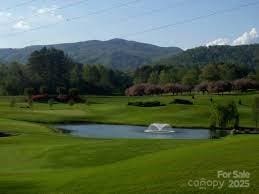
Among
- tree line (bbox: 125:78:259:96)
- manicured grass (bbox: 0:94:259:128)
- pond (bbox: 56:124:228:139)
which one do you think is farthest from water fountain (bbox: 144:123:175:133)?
tree line (bbox: 125:78:259:96)

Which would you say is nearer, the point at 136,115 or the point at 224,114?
the point at 224,114

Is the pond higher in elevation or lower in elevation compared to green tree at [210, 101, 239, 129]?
lower

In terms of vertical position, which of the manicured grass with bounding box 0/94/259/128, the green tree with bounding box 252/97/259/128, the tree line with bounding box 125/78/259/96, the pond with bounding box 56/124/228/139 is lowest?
the pond with bounding box 56/124/228/139

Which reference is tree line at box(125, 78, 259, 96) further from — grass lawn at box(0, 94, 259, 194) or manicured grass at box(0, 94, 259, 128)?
grass lawn at box(0, 94, 259, 194)

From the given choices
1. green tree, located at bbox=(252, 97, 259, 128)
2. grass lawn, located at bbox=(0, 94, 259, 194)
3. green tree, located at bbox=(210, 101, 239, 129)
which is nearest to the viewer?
grass lawn, located at bbox=(0, 94, 259, 194)

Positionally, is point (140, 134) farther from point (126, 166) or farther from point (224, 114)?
point (126, 166)

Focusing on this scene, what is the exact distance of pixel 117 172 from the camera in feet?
79.1

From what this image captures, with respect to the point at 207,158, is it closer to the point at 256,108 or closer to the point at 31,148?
the point at 31,148

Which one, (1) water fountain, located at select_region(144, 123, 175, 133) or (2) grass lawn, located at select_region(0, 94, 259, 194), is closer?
(2) grass lawn, located at select_region(0, 94, 259, 194)

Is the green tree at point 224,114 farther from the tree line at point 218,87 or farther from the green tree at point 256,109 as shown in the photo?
the tree line at point 218,87

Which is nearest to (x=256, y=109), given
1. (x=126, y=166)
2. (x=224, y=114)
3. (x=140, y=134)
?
(x=224, y=114)

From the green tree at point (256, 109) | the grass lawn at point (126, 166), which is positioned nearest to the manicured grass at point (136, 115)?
the green tree at point (256, 109)

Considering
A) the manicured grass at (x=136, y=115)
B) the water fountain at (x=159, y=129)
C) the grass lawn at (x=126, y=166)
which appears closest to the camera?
the grass lawn at (x=126, y=166)

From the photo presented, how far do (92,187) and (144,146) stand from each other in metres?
22.8
